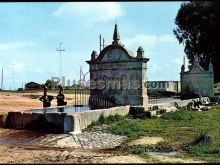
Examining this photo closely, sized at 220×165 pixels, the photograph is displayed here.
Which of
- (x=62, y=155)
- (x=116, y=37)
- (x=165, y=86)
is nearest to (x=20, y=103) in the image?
(x=165, y=86)

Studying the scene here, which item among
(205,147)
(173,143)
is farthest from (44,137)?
(205,147)

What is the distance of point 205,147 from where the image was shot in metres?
10.4

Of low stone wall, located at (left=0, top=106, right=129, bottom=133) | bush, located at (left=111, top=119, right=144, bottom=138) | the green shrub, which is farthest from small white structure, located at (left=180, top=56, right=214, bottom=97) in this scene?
the green shrub

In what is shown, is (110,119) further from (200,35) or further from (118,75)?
(200,35)

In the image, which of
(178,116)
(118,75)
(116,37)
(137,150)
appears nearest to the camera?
(137,150)

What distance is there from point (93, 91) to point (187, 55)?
28561 millimetres

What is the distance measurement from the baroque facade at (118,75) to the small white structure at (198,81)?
1272cm

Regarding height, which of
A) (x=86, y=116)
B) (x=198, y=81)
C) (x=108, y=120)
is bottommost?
(x=108, y=120)

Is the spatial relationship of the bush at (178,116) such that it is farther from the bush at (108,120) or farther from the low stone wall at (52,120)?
the low stone wall at (52,120)

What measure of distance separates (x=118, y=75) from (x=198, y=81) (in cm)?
1359

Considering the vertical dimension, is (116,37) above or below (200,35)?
below

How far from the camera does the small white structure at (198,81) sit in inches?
1224

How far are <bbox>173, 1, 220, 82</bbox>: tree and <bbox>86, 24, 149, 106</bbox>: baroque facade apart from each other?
2238 cm

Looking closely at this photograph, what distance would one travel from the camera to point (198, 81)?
31.7 meters
